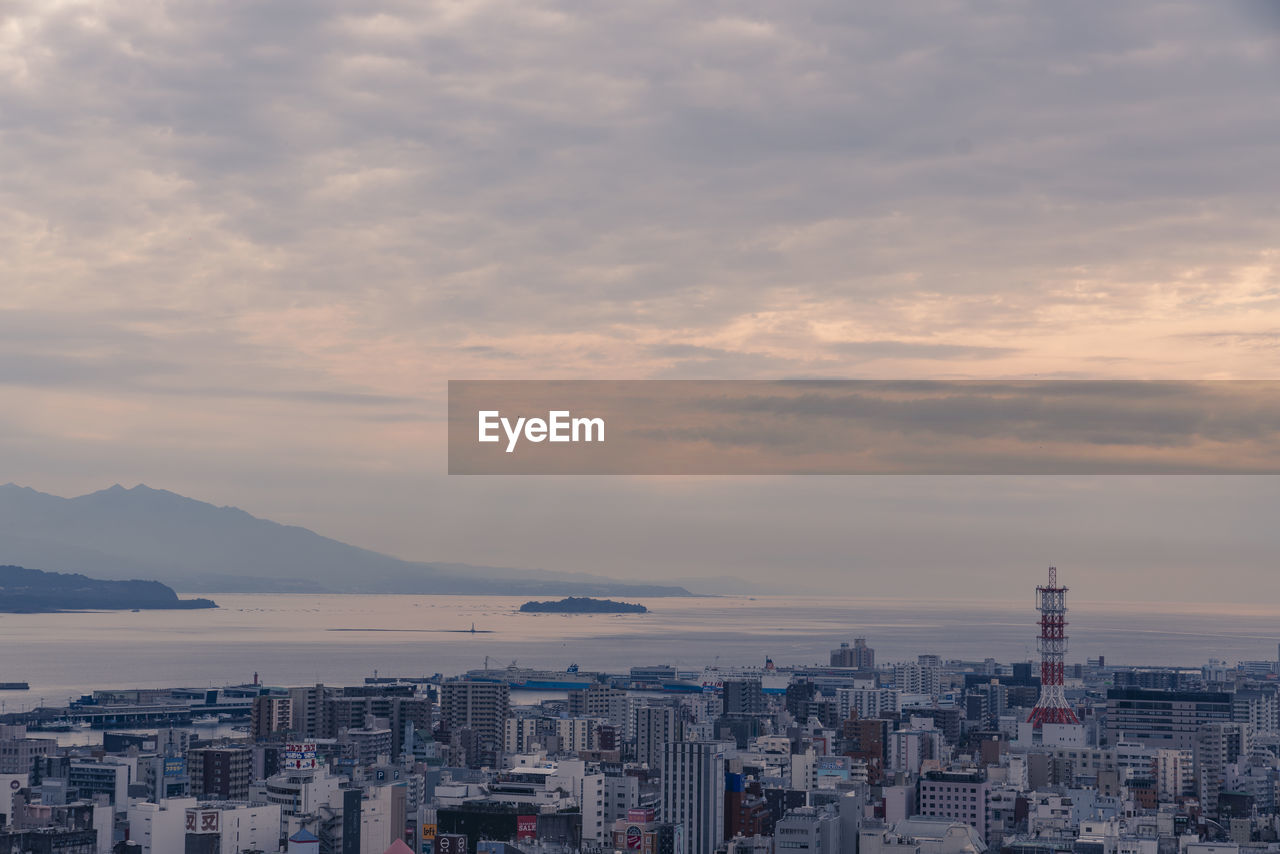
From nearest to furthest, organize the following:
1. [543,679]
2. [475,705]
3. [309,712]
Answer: [309,712], [475,705], [543,679]

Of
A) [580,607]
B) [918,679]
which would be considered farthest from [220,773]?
[580,607]

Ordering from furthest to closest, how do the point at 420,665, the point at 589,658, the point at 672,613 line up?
1. the point at 672,613
2. the point at 589,658
3. the point at 420,665

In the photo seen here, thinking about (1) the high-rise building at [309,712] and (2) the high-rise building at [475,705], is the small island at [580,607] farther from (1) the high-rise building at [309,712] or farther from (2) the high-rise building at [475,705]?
(1) the high-rise building at [309,712]

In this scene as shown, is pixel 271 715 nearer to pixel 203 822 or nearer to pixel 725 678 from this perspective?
pixel 203 822

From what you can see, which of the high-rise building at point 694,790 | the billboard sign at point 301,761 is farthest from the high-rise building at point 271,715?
the high-rise building at point 694,790

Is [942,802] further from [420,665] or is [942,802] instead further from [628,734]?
[420,665]

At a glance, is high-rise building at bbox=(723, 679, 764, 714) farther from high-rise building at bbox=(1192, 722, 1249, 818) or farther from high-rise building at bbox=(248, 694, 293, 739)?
high-rise building at bbox=(1192, 722, 1249, 818)

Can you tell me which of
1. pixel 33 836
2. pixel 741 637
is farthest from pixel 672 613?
pixel 33 836
